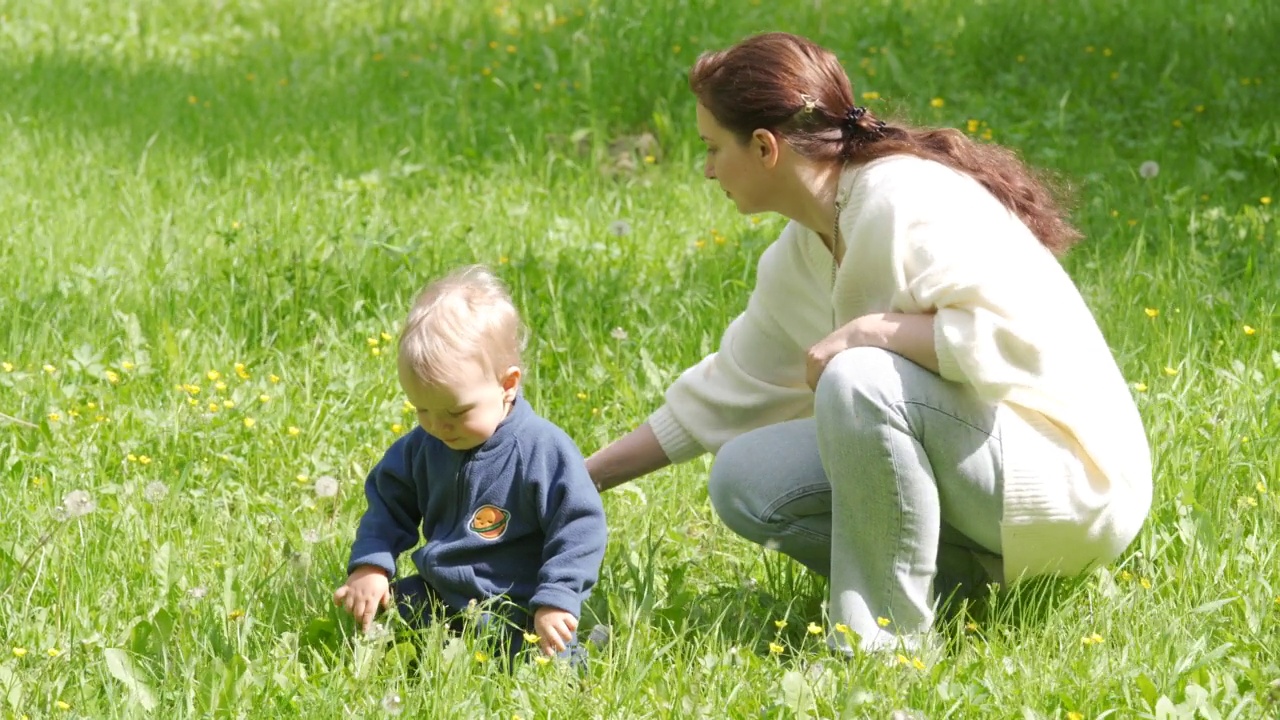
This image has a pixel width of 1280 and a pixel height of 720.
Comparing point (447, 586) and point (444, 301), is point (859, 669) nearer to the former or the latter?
point (447, 586)

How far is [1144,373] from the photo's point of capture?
150 inches

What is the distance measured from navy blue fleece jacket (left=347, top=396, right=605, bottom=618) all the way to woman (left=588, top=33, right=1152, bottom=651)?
1.45 feet

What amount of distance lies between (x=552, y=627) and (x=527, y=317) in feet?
6.11

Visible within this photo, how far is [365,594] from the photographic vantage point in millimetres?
2580

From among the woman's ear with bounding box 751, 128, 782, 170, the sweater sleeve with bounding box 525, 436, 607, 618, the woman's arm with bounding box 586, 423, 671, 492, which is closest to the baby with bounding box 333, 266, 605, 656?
the sweater sleeve with bounding box 525, 436, 607, 618

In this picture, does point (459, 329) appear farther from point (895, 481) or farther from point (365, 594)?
point (895, 481)

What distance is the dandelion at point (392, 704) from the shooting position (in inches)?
91.6

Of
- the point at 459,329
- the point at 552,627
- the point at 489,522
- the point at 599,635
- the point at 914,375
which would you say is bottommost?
the point at 599,635

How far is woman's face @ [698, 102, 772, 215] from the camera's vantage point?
2.80 m

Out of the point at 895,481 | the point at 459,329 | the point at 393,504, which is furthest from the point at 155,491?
the point at 895,481

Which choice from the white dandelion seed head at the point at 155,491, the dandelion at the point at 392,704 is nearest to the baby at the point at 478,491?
the dandelion at the point at 392,704

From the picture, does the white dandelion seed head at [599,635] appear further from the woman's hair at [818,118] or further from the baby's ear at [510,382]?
the woman's hair at [818,118]

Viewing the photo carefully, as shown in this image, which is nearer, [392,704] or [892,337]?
[392,704]

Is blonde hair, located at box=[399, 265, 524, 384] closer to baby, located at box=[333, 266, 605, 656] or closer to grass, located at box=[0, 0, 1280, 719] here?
baby, located at box=[333, 266, 605, 656]
